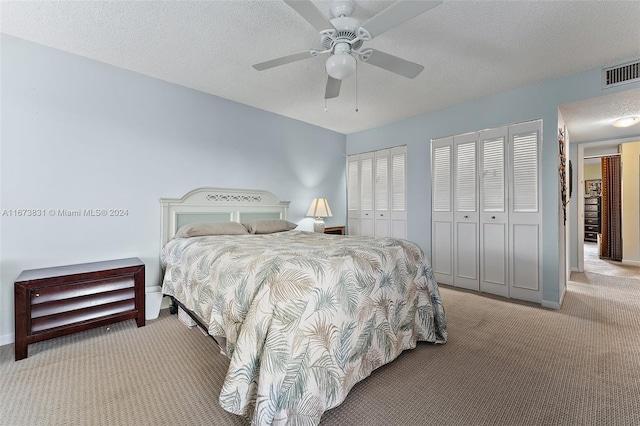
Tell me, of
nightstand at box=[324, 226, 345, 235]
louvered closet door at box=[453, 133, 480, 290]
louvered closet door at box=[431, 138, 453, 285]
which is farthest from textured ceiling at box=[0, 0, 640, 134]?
nightstand at box=[324, 226, 345, 235]

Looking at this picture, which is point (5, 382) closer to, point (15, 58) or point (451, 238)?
point (15, 58)

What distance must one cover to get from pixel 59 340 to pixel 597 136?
7268 mm

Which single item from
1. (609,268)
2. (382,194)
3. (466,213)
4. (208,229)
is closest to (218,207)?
(208,229)

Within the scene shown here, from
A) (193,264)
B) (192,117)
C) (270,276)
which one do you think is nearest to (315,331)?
(270,276)

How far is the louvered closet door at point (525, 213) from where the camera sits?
131 inches

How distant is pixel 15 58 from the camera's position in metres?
2.42

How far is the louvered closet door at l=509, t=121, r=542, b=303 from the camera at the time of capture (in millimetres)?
3324

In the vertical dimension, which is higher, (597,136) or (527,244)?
(597,136)

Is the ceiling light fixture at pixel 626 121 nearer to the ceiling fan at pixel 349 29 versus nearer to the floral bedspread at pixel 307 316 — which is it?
the ceiling fan at pixel 349 29

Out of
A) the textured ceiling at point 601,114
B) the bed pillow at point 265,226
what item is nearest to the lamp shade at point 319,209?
the bed pillow at point 265,226

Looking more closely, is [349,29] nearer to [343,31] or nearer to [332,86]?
[343,31]

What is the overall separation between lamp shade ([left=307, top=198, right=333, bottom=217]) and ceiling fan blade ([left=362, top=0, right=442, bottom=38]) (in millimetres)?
2937

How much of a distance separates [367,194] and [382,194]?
1.09ft

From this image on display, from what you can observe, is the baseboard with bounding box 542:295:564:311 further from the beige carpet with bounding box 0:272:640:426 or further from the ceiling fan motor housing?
the ceiling fan motor housing
